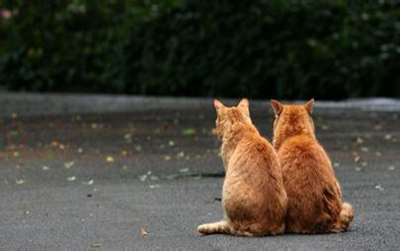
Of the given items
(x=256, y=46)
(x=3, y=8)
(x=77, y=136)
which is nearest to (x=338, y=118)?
(x=77, y=136)

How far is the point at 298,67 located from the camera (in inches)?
1029

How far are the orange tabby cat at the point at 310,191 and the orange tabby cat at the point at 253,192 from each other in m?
0.11

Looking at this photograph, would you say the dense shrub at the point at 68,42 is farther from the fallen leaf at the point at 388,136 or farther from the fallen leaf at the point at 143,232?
the fallen leaf at the point at 143,232

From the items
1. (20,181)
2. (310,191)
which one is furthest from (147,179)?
(310,191)

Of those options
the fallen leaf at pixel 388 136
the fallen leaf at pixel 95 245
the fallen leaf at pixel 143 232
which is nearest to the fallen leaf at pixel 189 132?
the fallen leaf at pixel 388 136

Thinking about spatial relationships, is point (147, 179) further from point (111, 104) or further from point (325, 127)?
point (111, 104)

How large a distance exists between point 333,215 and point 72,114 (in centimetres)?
1449

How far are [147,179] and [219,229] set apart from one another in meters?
4.01

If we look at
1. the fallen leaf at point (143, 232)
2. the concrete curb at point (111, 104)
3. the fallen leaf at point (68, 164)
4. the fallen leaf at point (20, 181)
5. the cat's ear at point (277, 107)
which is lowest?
the concrete curb at point (111, 104)

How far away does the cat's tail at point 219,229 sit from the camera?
27.3ft

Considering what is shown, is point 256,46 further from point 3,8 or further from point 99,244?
point 99,244

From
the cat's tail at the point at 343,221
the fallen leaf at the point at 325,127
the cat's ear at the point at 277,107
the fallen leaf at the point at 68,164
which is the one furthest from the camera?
the fallen leaf at the point at 325,127

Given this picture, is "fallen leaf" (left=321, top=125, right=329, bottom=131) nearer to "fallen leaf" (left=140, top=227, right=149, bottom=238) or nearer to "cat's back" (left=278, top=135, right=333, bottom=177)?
"fallen leaf" (left=140, top=227, right=149, bottom=238)

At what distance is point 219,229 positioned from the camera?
8508 millimetres
